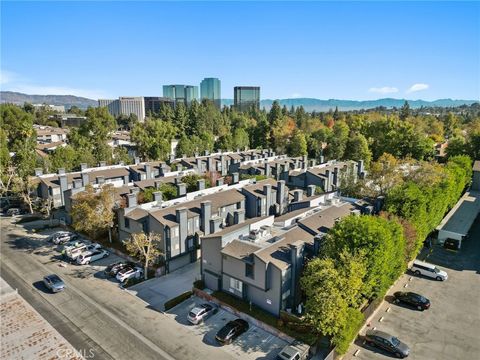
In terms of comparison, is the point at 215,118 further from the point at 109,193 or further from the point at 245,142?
the point at 109,193

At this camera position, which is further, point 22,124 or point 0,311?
point 22,124

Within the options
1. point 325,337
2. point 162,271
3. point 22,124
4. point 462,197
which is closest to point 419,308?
point 325,337

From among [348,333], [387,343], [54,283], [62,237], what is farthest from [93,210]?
[387,343]

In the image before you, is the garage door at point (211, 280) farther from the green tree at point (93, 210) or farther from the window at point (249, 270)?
the green tree at point (93, 210)

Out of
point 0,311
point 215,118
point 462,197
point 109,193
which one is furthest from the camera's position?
point 215,118

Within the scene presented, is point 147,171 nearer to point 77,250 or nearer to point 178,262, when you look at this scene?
point 77,250

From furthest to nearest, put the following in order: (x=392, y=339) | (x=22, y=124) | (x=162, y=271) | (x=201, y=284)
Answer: (x=22, y=124) → (x=162, y=271) → (x=201, y=284) → (x=392, y=339)

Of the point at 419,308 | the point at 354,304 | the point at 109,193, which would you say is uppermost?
the point at 109,193

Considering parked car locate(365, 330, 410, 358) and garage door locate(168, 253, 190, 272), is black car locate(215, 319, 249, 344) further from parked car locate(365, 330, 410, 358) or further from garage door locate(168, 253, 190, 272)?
garage door locate(168, 253, 190, 272)
